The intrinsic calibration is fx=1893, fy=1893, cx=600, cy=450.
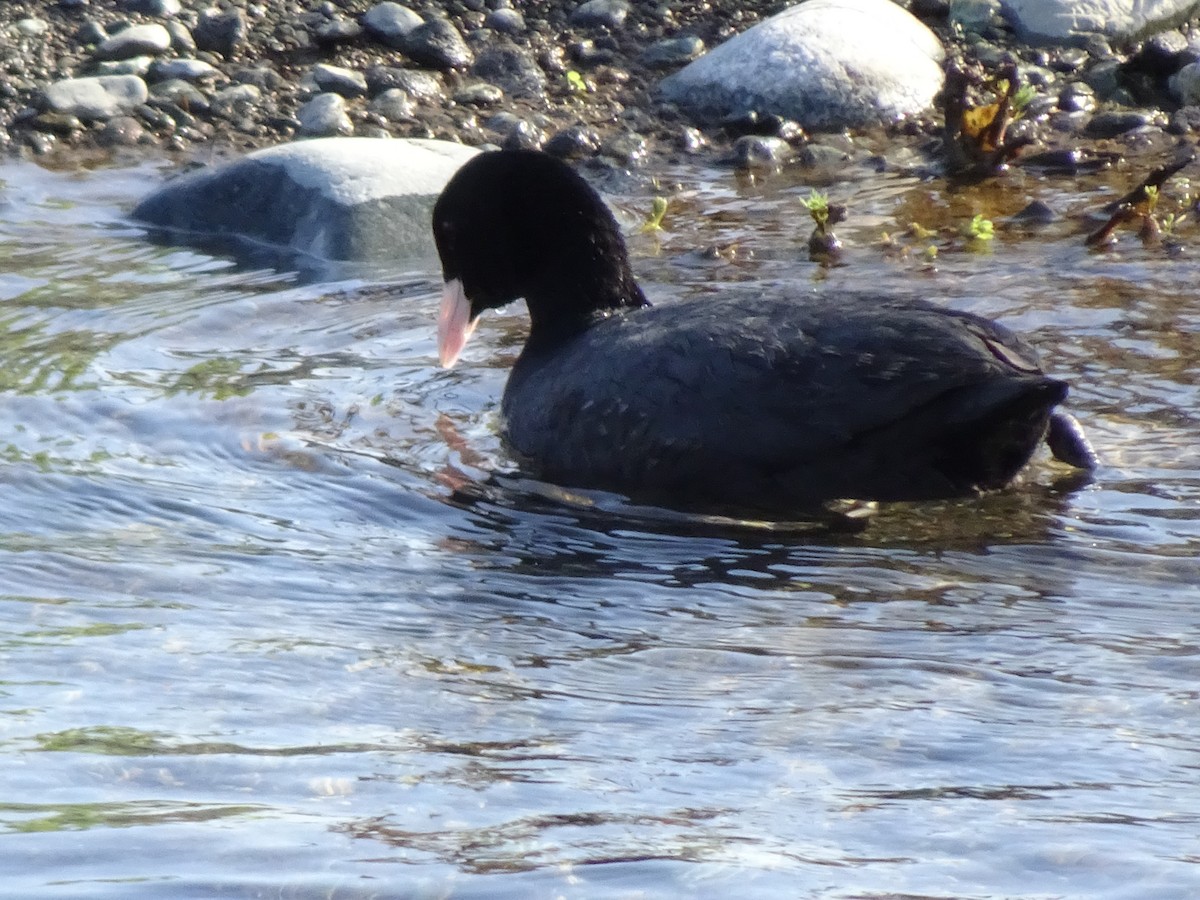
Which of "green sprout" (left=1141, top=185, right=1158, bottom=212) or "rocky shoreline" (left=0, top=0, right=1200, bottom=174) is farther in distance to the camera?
"rocky shoreline" (left=0, top=0, right=1200, bottom=174)

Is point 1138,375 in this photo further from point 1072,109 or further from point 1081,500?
point 1072,109

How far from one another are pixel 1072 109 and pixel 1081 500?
5161 millimetres

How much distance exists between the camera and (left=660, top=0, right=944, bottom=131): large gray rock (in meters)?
9.55

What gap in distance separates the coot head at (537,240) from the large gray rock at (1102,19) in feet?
16.8

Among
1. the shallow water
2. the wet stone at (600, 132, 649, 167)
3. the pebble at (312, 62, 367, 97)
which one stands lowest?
the shallow water

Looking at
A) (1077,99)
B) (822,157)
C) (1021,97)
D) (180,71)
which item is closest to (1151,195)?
(1021,97)

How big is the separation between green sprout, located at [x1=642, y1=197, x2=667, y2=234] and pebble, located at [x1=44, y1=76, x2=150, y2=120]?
2.86 metres

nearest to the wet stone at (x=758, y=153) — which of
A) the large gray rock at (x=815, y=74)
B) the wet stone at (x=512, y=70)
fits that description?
the large gray rock at (x=815, y=74)

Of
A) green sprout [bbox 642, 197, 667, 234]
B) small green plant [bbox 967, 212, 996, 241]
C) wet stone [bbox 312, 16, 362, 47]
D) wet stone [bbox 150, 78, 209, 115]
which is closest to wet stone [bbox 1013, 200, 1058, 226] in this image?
small green plant [bbox 967, 212, 996, 241]

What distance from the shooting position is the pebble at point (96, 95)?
9195 millimetres

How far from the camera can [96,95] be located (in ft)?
30.5

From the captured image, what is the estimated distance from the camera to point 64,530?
4789mm

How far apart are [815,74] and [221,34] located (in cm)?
306

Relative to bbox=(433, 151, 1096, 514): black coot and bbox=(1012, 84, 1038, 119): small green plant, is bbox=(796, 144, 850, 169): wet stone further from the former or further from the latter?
bbox=(433, 151, 1096, 514): black coot
